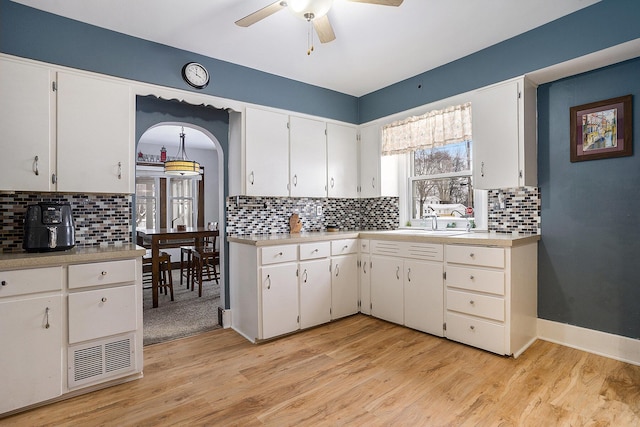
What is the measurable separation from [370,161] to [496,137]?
1.47 meters

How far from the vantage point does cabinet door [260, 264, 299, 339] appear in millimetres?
2920

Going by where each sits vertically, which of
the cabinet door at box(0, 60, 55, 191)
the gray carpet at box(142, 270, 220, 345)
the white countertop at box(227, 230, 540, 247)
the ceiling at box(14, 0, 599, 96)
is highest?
the ceiling at box(14, 0, 599, 96)

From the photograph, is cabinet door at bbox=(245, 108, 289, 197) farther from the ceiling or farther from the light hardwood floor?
the light hardwood floor

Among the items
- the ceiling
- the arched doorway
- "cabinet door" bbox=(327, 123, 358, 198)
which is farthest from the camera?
the arched doorway

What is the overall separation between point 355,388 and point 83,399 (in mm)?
1707

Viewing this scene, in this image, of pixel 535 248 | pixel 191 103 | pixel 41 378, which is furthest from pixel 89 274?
pixel 535 248

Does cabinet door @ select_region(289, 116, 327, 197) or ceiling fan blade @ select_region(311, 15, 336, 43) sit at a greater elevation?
ceiling fan blade @ select_region(311, 15, 336, 43)

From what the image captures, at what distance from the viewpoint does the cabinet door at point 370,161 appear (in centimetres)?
397

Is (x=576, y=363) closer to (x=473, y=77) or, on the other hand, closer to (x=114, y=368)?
(x=473, y=77)

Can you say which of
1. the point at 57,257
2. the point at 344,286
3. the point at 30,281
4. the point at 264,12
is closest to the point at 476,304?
the point at 344,286

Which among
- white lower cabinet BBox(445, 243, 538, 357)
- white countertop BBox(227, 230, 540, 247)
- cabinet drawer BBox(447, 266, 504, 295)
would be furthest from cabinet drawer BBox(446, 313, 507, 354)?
white countertop BBox(227, 230, 540, 247)

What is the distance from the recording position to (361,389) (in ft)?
7.14

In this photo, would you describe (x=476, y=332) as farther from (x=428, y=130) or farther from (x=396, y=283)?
(x=428, y=130)

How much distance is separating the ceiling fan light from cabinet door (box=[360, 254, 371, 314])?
2323mm
